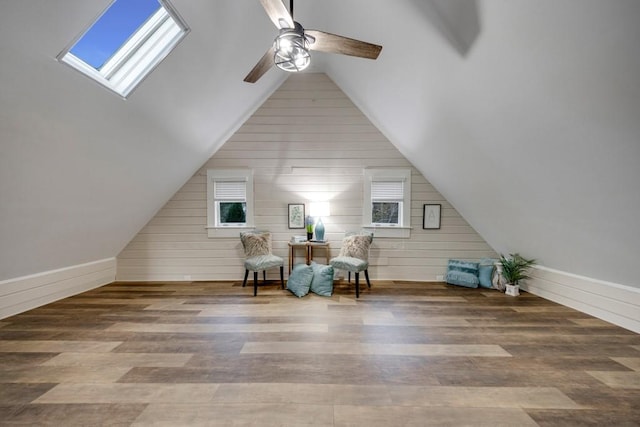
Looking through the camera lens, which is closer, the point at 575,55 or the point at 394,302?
the point at 575,55

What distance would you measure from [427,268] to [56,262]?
5.37m

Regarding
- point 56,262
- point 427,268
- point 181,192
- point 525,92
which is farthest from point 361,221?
point 56,262

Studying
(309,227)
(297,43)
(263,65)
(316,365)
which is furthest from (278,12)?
(309,227)

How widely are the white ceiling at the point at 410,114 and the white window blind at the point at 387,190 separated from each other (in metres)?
0.65

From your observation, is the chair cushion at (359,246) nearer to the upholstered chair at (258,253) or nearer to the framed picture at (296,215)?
the framed picture at (296,215)

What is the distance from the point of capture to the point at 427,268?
4.35 m

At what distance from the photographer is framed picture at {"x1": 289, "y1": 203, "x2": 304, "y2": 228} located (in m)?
4.37

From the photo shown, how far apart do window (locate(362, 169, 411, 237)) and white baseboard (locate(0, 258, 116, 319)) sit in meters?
4.35

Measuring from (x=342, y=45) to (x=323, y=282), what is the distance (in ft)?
9.29

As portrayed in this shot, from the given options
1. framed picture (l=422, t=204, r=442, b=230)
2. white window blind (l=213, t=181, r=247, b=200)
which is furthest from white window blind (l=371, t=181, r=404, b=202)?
white window blind (l=213, t=181, r=247, b=200)

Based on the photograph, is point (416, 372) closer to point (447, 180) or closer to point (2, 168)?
point (447, 180)

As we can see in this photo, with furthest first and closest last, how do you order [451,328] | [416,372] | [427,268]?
[427,268] → [451,328] → [416,372]

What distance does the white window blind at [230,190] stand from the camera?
175 inches

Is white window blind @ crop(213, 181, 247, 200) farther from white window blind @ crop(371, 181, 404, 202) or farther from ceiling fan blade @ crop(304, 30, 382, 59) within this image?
ceiling fan blade @ crop(304, 30, 382, 59)
